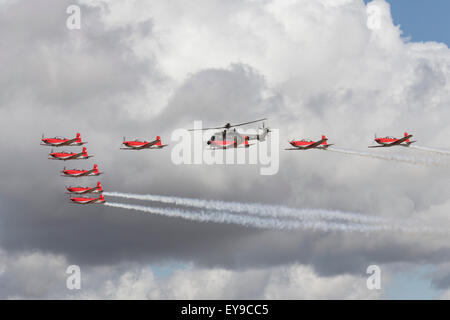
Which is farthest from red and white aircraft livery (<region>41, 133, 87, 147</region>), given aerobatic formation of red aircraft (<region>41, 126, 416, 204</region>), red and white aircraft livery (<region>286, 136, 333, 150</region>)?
red and white aircraft livery (<region>286, 136, 333, 150</region>)

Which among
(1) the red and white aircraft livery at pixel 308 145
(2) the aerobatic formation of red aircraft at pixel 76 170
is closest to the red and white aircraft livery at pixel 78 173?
(2) the aerobatic formation of red aircraft at pixel 76 170

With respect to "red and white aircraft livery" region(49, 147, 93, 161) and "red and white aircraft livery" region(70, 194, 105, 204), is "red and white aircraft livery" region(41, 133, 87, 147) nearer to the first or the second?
"red and white aircraft livery" region(49, 147, 93, 161)

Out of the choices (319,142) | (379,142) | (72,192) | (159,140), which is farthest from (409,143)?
(72,192)

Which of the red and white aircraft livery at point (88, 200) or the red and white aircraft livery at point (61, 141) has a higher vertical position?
the red and white aircraft livery at point (61, 141)

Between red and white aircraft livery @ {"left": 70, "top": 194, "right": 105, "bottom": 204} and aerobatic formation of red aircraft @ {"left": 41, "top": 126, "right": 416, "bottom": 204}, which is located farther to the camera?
red and white aircraft livery @ {"left": 70, "top": 194, "right": 105, "bottom": 204}

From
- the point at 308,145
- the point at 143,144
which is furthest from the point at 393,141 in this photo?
the point at 143,144

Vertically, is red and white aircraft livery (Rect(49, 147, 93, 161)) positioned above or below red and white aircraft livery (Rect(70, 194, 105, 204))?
above

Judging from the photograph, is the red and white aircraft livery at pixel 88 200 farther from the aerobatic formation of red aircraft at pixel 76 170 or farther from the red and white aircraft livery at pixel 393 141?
the red and white aircraft livery at pixel 393 141

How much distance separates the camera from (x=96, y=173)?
17312cm

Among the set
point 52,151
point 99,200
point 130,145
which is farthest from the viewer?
point 99,200
